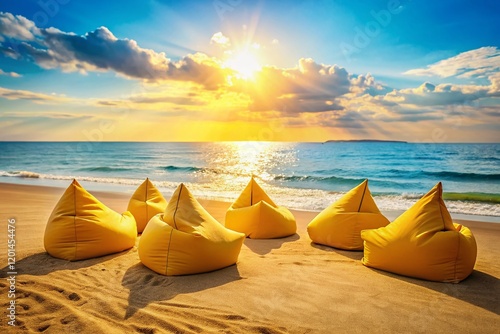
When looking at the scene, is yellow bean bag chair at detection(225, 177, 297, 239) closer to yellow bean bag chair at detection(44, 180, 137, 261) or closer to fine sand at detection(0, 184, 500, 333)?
fine sand at detection(0, 184, 500, 333)

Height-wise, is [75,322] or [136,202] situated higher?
[136,202]

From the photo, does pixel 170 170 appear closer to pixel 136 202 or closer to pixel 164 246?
pixel 136 202

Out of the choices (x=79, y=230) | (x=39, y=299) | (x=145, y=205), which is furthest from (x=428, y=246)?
(x=145, y=205)

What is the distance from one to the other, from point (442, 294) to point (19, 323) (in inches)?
A: 181

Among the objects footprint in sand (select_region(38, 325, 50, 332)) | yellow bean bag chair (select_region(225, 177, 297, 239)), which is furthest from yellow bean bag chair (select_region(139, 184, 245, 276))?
yellow bean bag chair (select_region(225, 177, 297, 239))

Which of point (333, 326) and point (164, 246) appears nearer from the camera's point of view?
point (333, 326)

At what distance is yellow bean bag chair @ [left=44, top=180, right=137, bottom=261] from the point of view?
5.05 m

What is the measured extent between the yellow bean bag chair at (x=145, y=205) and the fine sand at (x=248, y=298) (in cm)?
128

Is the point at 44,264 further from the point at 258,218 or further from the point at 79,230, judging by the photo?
the point at 258,218

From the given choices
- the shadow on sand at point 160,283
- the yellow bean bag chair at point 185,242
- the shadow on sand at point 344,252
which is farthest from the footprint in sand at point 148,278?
the shadow on sand at point 344,252

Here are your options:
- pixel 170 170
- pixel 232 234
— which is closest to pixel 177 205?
pixel 232 234

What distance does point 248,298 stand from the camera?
391cm

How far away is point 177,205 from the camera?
485 cm

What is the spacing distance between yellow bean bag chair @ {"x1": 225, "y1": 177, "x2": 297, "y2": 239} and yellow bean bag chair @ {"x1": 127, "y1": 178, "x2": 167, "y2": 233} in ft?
4.80
